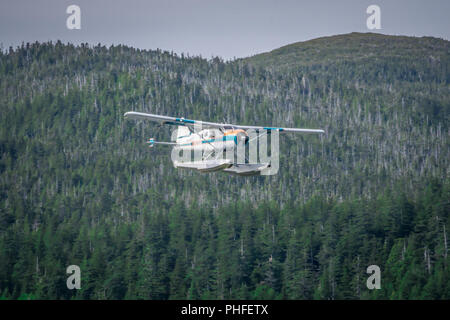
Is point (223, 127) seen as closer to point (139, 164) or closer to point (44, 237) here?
point (44, 237)

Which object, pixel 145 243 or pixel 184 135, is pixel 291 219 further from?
pixel 184 135

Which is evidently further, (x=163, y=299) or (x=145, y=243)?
(x=145, y=243)

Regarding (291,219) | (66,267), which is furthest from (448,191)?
(66,267)

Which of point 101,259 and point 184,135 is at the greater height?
point 184,135

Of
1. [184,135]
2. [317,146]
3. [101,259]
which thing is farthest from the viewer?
[317,146]

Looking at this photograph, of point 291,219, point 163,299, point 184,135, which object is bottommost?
point 163,299

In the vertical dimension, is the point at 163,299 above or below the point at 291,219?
below

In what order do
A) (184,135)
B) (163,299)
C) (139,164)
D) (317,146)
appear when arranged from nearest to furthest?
(184,135) → (163,299) → (139,164) → (317,146)
